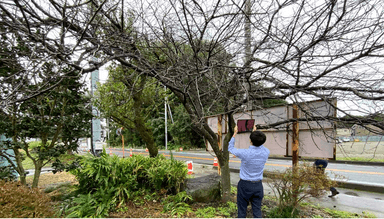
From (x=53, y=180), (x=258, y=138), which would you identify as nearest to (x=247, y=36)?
(x=258, y=138)

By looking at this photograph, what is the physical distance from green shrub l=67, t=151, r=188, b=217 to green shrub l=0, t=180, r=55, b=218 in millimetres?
875

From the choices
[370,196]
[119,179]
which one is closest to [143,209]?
[119,179]

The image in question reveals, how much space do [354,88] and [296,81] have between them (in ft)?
2.77

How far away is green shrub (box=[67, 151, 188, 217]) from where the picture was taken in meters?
4.08

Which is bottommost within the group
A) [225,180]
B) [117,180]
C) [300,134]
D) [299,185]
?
[225,180]

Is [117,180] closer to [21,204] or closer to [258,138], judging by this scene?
[21,204]

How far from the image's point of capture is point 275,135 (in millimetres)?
5336

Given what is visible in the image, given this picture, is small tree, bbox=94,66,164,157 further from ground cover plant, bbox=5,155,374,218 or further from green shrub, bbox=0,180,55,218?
green shrub, bbox=0,180,55,218

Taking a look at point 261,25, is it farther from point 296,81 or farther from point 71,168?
point 71,168

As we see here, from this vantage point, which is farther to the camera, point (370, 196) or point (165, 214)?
point (370, 196)

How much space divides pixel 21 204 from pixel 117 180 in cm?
187

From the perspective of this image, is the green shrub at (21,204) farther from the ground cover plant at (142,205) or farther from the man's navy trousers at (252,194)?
the man's navy trousers at (252,194)

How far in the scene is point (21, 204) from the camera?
9.39ft

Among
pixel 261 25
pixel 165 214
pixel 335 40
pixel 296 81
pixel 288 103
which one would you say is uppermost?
pixel 261 25
